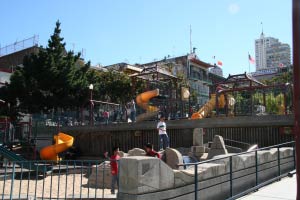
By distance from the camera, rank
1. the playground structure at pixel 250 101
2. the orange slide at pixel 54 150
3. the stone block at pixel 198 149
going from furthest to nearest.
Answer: the orange slide at pixel 54 150, the playground structure at pixel 250 101, the stone block at pixel 198 149

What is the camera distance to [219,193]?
8.98 meters

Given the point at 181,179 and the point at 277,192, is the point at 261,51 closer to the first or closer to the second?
the point at 277,192

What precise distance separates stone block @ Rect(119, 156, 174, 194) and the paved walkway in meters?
3.18

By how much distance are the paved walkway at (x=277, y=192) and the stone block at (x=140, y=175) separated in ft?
10.4

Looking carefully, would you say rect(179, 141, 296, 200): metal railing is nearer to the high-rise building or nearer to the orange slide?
the orange slide

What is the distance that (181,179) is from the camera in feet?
25.2

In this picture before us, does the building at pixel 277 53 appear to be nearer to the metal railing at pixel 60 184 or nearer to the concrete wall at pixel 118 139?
the concrete wall at pixel 118 139

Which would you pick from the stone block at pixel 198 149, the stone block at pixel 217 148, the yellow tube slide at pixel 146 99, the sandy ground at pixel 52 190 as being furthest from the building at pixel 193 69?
the sandy ground at pixel 52 190

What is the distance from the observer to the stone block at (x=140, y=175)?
264 inches

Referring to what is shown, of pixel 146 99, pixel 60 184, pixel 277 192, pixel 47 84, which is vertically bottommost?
pixel 60 184

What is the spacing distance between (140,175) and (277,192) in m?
4.56

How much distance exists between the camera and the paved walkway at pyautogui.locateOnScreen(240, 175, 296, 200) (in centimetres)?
913

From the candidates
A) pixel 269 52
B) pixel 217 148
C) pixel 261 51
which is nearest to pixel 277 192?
pixel 217 148

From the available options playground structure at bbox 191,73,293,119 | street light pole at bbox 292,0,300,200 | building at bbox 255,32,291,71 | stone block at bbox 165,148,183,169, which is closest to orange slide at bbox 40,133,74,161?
playground structure at bbox 191,73,293,119
